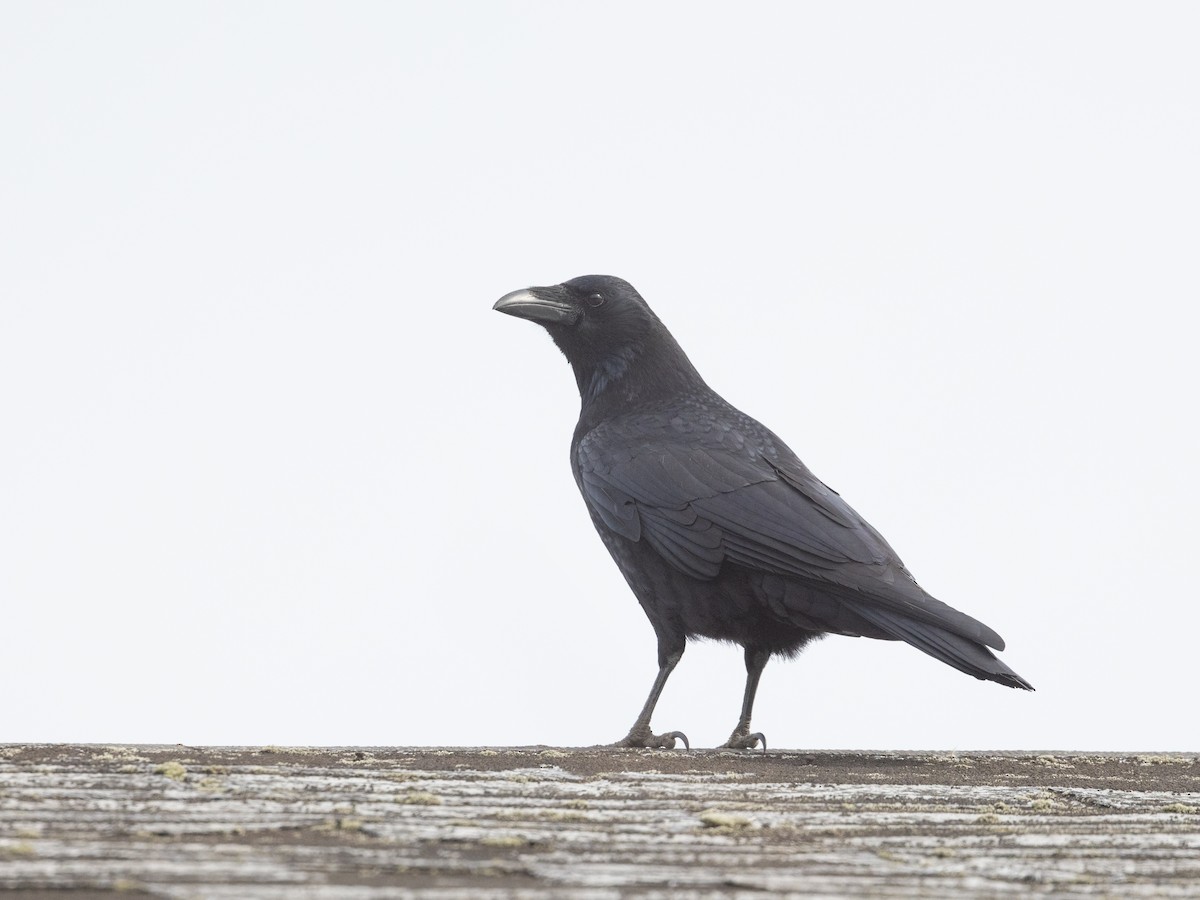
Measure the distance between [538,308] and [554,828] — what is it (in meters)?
4.98

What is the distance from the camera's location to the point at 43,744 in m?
4.07

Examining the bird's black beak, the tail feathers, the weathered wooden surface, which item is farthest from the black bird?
the weathered wooden surface

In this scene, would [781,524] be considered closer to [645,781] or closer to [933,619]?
[933,619]

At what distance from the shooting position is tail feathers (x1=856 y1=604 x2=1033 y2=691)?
532 cm

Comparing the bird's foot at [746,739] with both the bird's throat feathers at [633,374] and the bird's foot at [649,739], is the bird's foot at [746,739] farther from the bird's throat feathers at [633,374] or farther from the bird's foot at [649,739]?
the bird's throat feathers at [633,374]

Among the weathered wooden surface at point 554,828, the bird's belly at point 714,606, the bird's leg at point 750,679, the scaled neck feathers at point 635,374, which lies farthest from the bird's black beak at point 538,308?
the weathered wooden surface at point 554,828

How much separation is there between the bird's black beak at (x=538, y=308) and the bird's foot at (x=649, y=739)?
2.39 m

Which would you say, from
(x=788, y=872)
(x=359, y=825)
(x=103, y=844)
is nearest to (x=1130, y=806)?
(x=788, y=872)

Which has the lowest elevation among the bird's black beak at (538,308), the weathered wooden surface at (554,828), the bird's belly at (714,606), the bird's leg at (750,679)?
the weathered wooden surface at (554,828)

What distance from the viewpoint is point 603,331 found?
7578 millimetres

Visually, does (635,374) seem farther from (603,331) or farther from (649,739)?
(649,739)

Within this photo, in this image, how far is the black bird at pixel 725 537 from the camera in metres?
5.78

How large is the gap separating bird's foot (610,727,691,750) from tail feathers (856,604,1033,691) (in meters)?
0.99

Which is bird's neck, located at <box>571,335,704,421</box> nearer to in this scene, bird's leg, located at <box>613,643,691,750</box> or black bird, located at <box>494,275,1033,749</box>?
black bird, located at <box>494,275,1033,749</box>
